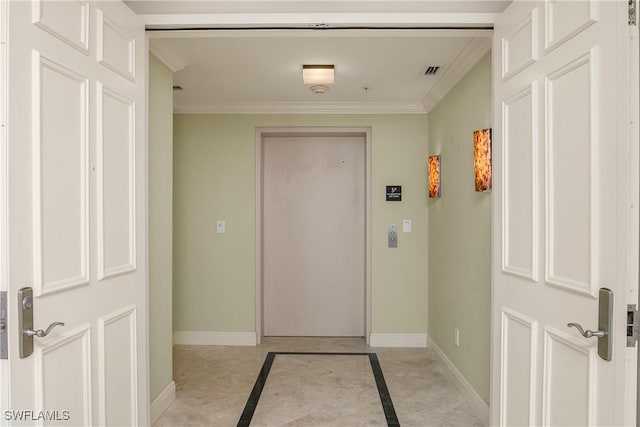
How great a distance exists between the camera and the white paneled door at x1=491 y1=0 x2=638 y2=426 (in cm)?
129

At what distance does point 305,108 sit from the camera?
4.46 m

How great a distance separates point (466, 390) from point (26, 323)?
108 inches

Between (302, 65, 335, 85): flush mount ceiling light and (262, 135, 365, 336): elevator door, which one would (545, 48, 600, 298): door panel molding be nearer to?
(302, 65, 335, 85): flush mount ceiling light

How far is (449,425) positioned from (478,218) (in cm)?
132

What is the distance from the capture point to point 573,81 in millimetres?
1486

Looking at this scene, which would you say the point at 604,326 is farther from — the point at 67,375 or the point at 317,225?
the point at 317,225

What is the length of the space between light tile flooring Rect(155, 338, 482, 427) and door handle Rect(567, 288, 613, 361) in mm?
1732

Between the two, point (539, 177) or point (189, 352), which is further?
point (189, 352)

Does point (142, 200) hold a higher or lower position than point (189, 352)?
higher

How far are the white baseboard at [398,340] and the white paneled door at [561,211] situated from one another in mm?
2401

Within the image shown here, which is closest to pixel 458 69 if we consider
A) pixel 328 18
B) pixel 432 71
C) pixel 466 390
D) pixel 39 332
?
pixel 432 71

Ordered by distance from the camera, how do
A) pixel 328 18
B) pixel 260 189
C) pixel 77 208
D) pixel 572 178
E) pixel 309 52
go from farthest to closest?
pixel 260 189 < pixel 309 52 < pixel 328 18 < pixel 77 208 < pixel 572 178

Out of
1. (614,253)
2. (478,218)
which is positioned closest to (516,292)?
(614,253)

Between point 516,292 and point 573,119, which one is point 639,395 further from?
point 573,119
